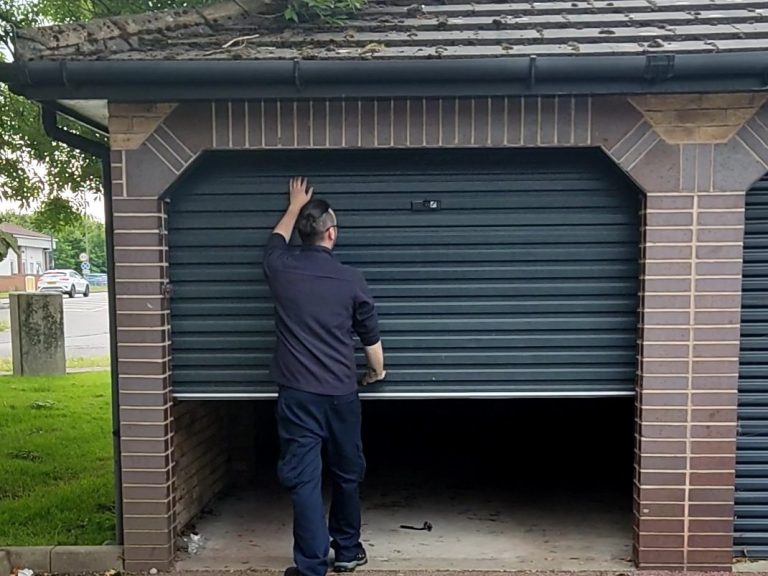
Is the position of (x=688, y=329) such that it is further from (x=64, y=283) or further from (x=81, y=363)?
(x=64, y=283)

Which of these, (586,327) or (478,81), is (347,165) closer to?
(478,81)

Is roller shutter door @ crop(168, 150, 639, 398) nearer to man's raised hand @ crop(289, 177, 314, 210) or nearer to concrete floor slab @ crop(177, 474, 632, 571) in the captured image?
man's raised hand @ crop(289, 177, 314, 210)

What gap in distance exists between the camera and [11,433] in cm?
677

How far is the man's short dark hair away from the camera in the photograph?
3.53 metres

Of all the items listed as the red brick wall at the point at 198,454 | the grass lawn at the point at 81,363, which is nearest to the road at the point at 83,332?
the grass lawn at the point at 81,363

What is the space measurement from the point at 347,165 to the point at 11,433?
4979 mm

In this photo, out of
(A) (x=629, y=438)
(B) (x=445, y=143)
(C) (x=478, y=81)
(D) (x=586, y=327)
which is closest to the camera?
(C) (x=478, y=81)

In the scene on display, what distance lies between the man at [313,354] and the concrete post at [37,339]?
822cm

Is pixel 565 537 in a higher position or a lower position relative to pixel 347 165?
lower

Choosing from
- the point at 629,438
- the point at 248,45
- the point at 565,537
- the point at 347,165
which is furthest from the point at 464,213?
the point at 629,438

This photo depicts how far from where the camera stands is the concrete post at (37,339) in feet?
34.3

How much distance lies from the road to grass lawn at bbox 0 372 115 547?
→ 5450mm

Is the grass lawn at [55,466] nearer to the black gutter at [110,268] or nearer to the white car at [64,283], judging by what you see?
the black gutter at [110,268]

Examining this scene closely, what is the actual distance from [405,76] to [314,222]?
84 centimetres
